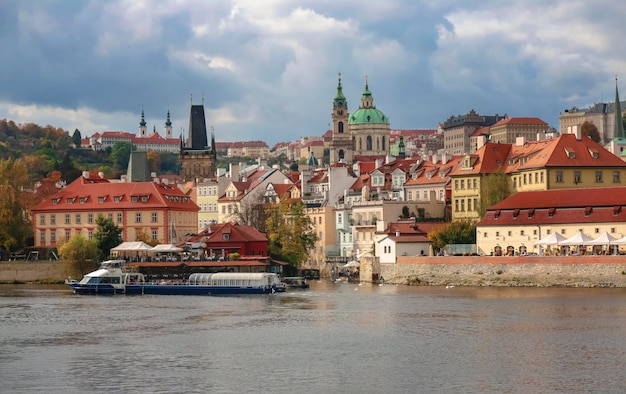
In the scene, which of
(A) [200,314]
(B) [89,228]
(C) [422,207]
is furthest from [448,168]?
(A) [200,314]

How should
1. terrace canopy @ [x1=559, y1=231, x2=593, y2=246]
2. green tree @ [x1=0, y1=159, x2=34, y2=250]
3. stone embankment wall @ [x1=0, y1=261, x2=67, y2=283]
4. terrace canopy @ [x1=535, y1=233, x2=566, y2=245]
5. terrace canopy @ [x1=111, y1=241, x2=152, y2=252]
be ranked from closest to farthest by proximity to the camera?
1. terrace canopy @ [x1=559, y1=231, x2=593, y2=246]
2. terrace canopy @ [x1=535, y1=233, x2=566, y2=245]
3. terrace canopy @ [x1=111, y1=241, x2=152, y2=252]
4. stone embankment wall @ [x1=0, y1=261, x2=67, y2=283]
5. green tree @ [x1=0, y1=159, x2=34, y2=250]

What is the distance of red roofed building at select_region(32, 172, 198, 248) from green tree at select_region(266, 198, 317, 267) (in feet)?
31.8

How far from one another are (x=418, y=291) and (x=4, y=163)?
46.0 m

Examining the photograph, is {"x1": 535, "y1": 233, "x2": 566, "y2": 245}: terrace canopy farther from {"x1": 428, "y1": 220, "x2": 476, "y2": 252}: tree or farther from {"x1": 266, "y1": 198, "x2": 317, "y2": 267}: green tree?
{"x1": 266, "y1": 198, "x2": 317, "y2": 267}: green tree

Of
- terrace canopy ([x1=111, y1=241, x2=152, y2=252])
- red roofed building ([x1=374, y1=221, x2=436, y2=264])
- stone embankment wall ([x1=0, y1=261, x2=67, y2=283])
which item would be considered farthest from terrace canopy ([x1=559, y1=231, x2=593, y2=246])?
stone embankment wall ([x1=0, y1=261, x2=67, y2=283])

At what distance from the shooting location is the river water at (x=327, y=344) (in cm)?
4669

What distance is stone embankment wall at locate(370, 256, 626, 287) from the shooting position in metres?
83.7

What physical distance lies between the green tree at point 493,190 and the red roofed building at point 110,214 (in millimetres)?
27336

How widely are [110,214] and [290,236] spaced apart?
1734 centimetres

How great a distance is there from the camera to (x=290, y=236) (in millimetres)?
108438

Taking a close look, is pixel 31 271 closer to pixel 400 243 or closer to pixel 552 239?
pixel 400 243

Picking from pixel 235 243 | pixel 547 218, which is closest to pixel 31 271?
pixel 235 243

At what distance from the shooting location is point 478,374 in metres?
48.0

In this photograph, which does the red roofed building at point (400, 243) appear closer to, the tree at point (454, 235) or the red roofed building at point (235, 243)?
the tree at point (454, 235)
